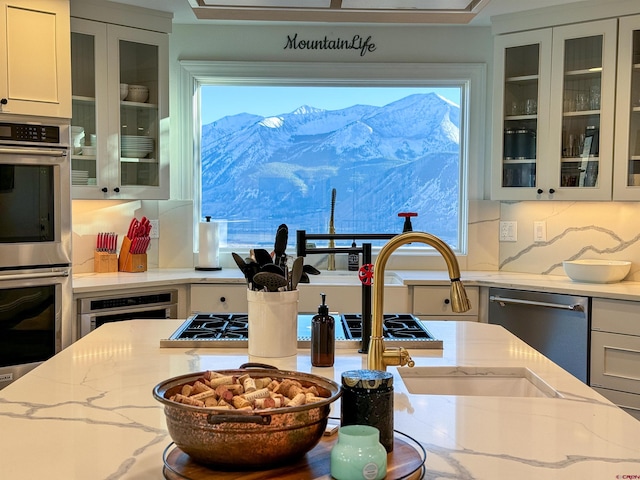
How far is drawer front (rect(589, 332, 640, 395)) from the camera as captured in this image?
11.3 ft

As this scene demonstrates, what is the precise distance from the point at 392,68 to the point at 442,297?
5.20 ft

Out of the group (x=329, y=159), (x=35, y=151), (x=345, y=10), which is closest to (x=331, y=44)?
(x=329, y=159)

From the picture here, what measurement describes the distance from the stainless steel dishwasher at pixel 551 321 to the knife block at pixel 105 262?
2.29m

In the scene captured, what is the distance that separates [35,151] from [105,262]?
1014mm

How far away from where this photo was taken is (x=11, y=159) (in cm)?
335

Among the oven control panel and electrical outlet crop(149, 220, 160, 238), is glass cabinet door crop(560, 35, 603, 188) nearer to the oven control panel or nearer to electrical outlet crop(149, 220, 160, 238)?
electrical outlet crop(149, 220, 160, 238)

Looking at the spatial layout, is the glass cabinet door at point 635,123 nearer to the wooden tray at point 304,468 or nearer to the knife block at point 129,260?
the knife block at point 129,260

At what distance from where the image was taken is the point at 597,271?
382cm

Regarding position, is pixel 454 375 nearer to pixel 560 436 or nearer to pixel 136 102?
pixel 560 436

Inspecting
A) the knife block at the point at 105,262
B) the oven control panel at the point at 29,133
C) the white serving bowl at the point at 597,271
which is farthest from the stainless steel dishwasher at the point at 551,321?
the oven control panel at the point at 29,133

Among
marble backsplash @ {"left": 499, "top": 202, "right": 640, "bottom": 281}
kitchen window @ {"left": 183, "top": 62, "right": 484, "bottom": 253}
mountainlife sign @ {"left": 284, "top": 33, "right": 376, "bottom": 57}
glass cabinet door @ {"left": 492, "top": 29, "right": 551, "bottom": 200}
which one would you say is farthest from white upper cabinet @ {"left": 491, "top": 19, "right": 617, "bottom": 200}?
mountainlife sign @ {"left": 284, "top": 33, "right": 376, "bottom": 57}

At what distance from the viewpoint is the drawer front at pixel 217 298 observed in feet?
13.2

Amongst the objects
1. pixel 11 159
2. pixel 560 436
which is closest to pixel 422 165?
pixel 11 159

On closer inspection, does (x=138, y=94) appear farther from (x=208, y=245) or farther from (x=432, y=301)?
(x=432, y=301)
